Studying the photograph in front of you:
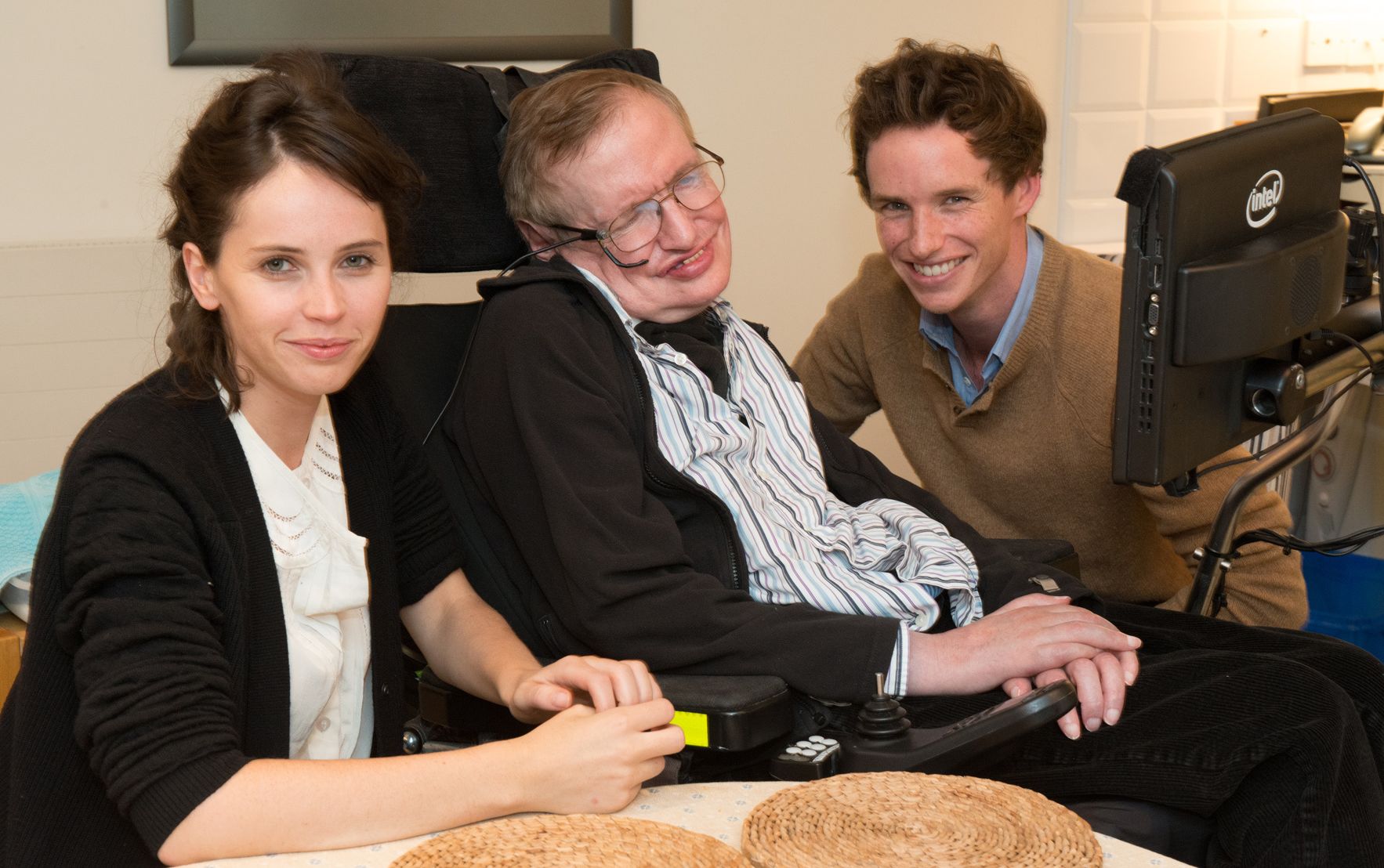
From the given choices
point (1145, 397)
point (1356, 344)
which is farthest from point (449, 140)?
point (1356, 344)

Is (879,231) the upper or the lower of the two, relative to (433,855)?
upper

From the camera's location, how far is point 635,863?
2.74 feet

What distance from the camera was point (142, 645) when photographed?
1.00 meters

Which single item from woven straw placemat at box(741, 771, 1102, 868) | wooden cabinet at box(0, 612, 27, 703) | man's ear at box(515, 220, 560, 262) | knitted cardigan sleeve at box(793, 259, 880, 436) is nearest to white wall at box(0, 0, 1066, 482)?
wooden cabinet at box(0, 612, 27, 703)

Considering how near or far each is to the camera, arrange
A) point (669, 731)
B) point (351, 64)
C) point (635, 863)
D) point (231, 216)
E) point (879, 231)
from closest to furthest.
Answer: point (635, 863) → point (669, 731) → point (231, 216) → point (351, 64) → point (879, 231)

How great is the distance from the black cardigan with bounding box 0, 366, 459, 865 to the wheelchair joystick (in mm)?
508

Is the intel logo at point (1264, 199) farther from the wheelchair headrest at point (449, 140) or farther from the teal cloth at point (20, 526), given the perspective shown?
the teal cloth at point (20, 526)

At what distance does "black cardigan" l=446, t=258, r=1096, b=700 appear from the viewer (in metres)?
1.34

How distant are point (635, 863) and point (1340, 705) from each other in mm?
767

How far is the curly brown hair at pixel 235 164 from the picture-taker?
3.91 feet

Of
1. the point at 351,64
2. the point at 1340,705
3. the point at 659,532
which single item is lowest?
the point at 1340,705

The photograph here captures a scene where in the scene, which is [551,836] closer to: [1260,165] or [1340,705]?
[1340,705]

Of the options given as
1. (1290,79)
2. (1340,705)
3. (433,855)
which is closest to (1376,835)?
(1340,705)

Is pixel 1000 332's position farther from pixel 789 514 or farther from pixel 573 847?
pixel 573 847
